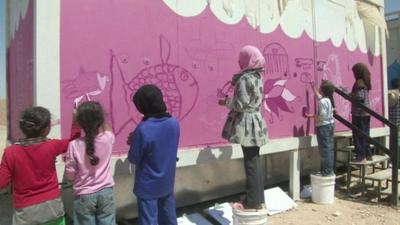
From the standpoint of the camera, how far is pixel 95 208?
133 inches

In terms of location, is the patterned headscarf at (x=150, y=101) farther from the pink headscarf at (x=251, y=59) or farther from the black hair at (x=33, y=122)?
the pink headscarf at (x=251, y=59)

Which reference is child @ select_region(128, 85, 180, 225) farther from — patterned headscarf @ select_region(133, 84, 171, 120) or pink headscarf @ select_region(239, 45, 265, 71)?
pink headscarf @ select_region(239, 45, 265, 71)

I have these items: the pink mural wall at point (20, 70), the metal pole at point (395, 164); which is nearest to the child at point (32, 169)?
the pink mural wall at point (20, 70)

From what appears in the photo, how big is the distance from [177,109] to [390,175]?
346 centimetres

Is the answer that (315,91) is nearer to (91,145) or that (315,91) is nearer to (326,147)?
(326,147)

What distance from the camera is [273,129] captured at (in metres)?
5.94

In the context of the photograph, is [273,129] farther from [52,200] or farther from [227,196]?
[52,200]

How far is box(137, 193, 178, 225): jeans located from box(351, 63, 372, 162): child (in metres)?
3.68

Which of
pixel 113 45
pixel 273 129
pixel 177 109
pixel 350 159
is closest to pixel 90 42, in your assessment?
pixel 113 45

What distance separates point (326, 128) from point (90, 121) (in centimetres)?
380

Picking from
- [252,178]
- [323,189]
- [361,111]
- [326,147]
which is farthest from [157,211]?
[361,111]

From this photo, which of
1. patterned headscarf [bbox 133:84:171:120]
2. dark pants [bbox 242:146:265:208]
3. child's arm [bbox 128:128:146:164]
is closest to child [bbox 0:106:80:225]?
child's arm [bbox 128:128:146:164]

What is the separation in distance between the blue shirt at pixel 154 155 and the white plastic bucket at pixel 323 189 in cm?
296

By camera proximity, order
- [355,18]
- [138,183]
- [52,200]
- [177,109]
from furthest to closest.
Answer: [355,18]
[177,109]
[138,183]
[52,200]
